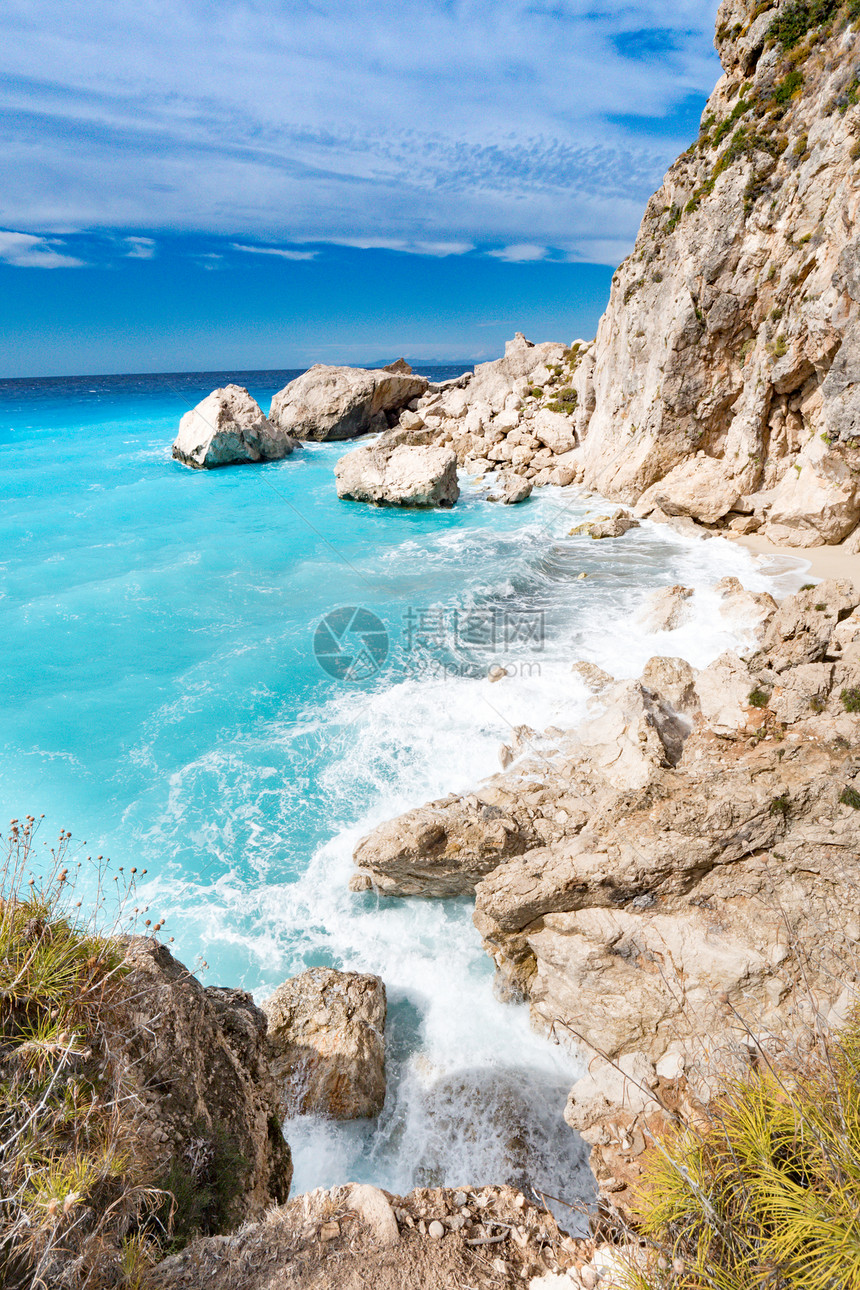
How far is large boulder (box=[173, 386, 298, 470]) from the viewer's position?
→ 138ft

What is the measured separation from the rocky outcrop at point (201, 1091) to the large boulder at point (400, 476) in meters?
27.6

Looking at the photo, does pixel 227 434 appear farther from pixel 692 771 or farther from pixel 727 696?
pixel 692 771

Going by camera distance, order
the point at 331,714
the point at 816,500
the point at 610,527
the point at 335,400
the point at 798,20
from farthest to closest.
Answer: the point at 335,400 < the point at 610,527 < the point at 798,20 < the point at 816,500 < the point at 331,714

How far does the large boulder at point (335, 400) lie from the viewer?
48.8 meters

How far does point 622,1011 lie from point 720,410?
77.2 feet

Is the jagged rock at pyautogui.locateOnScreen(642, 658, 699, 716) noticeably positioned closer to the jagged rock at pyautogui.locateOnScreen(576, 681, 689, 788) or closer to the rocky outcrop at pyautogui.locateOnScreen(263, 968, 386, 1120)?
the jagged rock at pyautogui.locateOnScreen(576, 681, 689, 788)

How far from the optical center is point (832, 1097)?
130 inches

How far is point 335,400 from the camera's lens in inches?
1921

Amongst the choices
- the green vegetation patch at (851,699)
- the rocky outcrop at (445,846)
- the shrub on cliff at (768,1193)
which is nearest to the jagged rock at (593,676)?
the green vegetation patch at (851,699)

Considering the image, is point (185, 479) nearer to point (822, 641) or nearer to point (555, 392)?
point (555, 392)

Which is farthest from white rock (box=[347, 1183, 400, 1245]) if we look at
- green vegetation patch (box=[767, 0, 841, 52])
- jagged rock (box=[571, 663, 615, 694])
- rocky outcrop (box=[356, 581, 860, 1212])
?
green vegetation patch (box=[767, 0, 841, 52])

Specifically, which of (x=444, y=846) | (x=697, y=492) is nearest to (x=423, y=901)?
(x=444, y=846)

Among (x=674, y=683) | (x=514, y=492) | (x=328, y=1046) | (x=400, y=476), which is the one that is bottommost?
(x=328, y=1046)

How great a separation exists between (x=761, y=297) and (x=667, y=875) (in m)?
22.6
